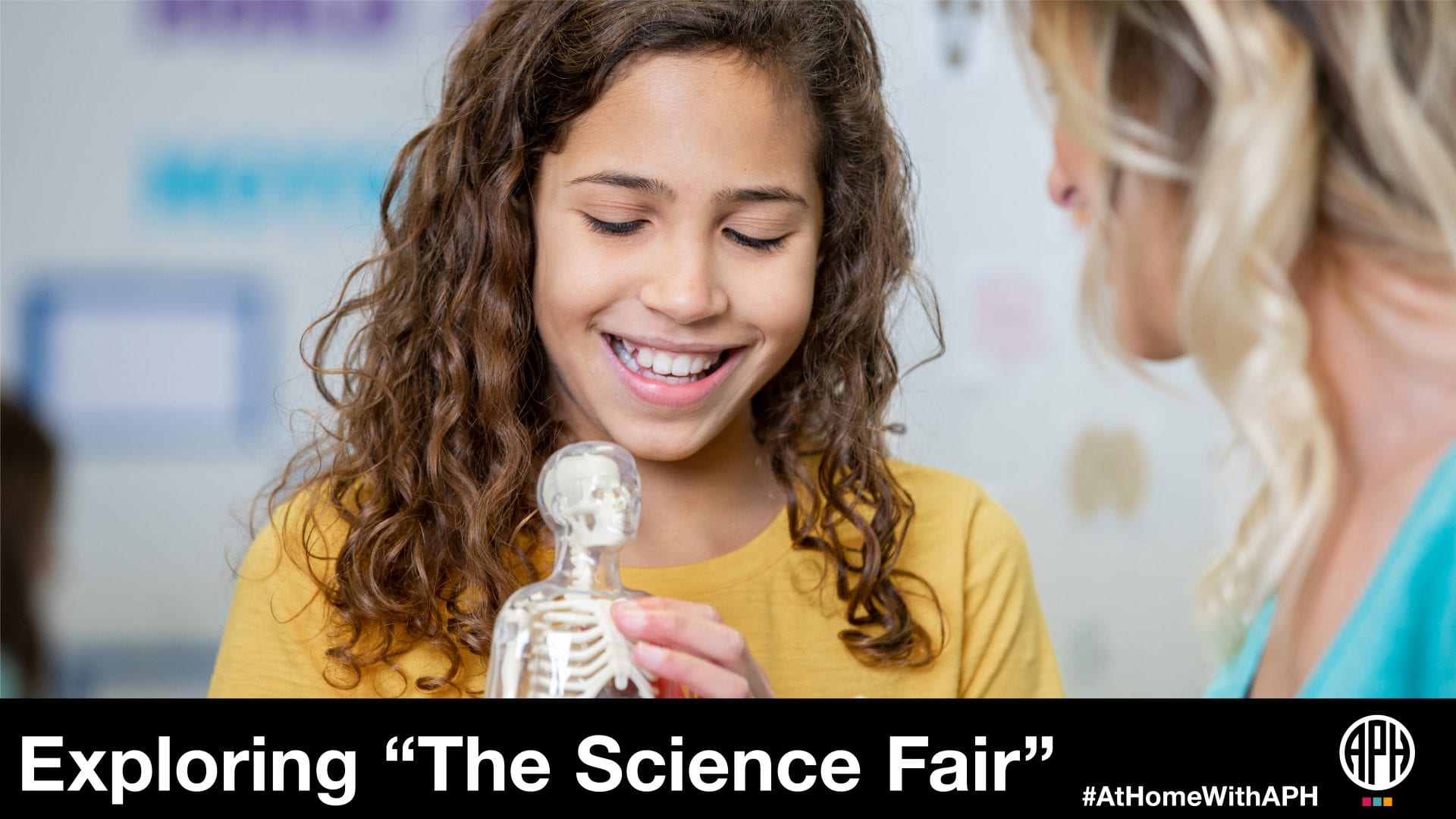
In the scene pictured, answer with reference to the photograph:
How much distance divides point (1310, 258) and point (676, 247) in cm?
51

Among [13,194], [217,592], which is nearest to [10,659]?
[217,592]

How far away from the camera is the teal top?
28.2 inches

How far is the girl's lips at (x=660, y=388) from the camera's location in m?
1.17

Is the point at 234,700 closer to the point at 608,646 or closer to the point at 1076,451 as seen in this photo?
the point at 608,646

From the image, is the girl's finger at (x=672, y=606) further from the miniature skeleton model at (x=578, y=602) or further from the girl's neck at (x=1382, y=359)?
the girl's neck at (x=1382, y=359)

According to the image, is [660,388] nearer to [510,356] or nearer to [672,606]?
[510,356]

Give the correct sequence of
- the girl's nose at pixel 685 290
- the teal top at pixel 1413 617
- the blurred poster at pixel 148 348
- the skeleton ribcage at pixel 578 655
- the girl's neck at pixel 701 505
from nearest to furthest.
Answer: the teal top at pixel 1413 617 < the skeleton ribcage at pixel 578 655 < the girl's nose at pixel 685 290 < the girl's neck at pixel 701 505 < the blurred poster at pixel 148 348

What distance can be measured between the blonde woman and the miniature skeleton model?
318 mm

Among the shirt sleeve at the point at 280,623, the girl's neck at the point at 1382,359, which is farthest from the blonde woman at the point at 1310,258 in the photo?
the shirt sleeve at the point at 280,623

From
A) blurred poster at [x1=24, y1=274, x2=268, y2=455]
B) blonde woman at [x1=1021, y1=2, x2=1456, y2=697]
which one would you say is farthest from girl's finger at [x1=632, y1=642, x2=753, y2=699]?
blurred poster at [x1=24, y1=274, x2=268, y2=455]

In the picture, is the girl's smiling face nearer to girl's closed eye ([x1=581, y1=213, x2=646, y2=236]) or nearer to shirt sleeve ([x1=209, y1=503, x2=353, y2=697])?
girl's closed eye ([x1=581, y1=213, x2=646, y2=236])

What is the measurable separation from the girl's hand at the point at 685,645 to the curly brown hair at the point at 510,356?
1.12 feet

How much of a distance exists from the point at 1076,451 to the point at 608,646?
1.83 metres

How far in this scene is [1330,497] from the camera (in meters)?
0.75
